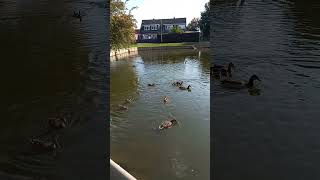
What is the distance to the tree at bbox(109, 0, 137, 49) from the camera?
3080 centimetres

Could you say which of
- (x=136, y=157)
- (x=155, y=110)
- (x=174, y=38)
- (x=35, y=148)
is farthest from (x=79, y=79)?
(x=174, y=38)

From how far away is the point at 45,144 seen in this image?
780cm

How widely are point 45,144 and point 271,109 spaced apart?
535 cm

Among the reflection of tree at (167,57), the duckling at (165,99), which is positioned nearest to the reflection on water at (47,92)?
the duckling at (165,99)

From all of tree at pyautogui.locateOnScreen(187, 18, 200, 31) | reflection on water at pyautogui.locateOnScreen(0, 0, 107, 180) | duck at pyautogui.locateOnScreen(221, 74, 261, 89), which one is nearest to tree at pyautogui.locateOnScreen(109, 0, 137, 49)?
reflection on water at pyautogui.locateOnScreen(0, 0, 107, 180)

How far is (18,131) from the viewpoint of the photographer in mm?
8625

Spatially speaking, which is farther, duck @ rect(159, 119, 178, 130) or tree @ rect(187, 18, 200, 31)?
tree @ rect(187, 18, 200, 31)

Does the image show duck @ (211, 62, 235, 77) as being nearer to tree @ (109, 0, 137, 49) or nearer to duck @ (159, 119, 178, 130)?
duck @ (159, 119, 178, 130)

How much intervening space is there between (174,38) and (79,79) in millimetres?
54533

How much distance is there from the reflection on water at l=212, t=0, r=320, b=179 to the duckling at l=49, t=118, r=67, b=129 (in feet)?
10.5

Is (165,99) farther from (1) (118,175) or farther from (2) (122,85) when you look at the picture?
(1) (118,175)

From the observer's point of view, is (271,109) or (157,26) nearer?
(271,109)

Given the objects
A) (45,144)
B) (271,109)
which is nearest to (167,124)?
(271,109)

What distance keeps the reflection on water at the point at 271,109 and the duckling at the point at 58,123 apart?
3.21 m
